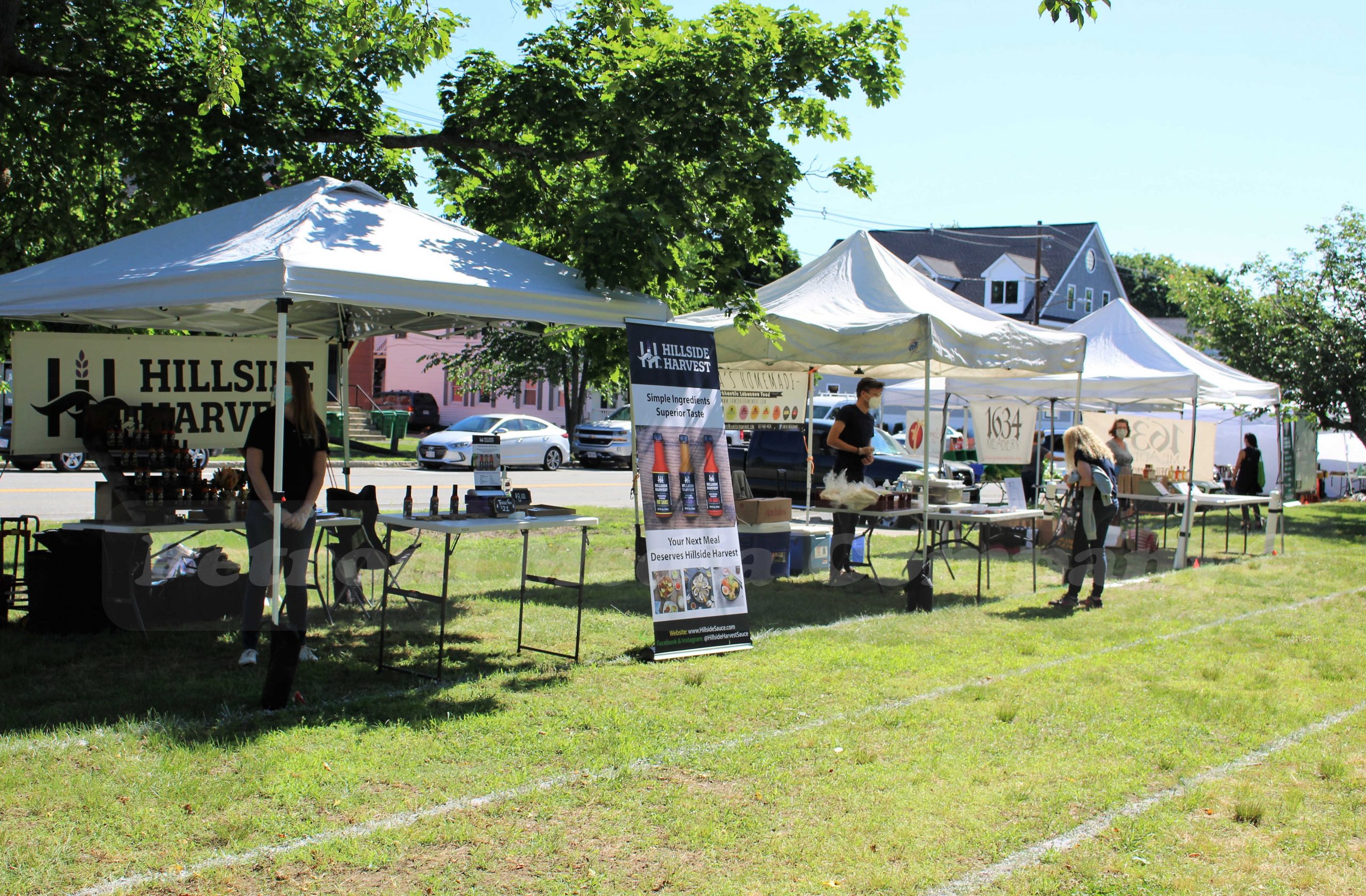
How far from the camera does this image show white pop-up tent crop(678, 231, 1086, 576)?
9.50m

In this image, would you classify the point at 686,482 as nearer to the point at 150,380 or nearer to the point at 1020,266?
the point at 150,380

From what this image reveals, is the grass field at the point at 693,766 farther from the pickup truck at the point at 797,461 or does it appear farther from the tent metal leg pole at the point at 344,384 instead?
the pickup truck at the point at 797,461

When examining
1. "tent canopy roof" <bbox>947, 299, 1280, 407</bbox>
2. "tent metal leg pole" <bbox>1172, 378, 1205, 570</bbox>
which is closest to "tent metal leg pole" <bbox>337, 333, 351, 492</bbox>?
"tent canopy roof" <bbox>947, 299, 1280, 407</bbox>

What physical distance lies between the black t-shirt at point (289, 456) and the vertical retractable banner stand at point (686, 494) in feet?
6.52

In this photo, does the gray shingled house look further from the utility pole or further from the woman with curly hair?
the woman with curly hair

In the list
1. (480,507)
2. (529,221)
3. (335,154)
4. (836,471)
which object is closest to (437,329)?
(529,221)

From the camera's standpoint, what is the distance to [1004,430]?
13.5 m

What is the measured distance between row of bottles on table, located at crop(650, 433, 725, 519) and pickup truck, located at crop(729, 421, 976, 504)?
32.7ft

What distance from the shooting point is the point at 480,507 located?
6.83 metres

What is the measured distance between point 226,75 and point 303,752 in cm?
560

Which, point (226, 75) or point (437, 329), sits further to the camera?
point (437, 329)

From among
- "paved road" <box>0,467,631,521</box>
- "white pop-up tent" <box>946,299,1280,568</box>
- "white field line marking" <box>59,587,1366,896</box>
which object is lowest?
"white field line marking" <box>59,587,1366,896</box>

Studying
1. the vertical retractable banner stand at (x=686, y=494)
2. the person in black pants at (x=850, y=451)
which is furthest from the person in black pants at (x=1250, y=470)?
Result: the vertical retractable banner stand at (x=686, y=494)

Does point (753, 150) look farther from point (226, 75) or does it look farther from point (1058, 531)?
point (1058, 531)
